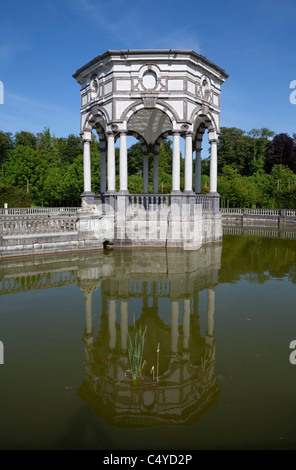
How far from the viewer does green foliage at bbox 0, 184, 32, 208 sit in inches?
1490

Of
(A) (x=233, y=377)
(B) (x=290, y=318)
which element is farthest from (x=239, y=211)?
(A) (x=233, y=377)

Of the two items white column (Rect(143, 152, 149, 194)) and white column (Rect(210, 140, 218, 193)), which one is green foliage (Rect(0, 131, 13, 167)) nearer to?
white column (Rect(143, 152, 149, 194))

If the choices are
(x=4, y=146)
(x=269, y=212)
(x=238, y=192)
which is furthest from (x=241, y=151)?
(x=4, y=146)

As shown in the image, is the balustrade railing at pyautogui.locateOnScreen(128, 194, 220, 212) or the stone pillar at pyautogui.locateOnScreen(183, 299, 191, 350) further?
the balustrade railing at pyautogui.locateOnScreen(128, 194, 220, 212)

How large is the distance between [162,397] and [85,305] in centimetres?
452

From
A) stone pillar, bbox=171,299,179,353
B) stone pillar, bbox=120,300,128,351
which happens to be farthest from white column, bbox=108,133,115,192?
stone pillar, bbox=171,299,179,353

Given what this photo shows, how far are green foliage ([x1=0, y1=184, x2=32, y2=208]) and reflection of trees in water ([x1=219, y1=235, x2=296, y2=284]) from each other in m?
27.0

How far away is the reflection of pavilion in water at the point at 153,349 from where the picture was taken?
4.41 meters

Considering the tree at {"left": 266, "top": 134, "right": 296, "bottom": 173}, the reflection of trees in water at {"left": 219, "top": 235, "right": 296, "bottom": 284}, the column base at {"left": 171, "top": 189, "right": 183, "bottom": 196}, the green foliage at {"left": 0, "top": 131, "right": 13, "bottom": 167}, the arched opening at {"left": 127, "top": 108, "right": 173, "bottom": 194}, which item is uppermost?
the green foliage at {"left": 0, "top": 131, "right": 13, "bottom": 167}

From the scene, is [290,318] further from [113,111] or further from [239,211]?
[239,211]

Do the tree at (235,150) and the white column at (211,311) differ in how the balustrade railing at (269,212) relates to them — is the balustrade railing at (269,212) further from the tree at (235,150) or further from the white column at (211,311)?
the tree at (235,150)

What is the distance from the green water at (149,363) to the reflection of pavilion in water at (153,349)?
23mm

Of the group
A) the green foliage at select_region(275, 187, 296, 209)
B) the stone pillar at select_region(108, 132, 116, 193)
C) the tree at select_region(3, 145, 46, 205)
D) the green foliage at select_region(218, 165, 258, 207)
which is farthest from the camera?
the tree at select_region(3, 145, 46, 205)

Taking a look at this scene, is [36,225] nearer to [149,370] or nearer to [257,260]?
[257,260]
